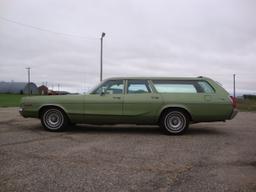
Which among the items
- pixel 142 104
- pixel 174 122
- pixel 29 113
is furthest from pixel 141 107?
pixel 29 113

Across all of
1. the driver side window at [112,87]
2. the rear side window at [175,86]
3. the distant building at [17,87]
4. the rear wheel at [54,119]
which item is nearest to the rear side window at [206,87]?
the rear side window at [175,86]

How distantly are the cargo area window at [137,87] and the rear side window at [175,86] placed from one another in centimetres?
23

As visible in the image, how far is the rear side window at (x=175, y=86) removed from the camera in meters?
9.85

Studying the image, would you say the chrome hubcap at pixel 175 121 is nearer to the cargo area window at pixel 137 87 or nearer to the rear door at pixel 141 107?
the rear door at pixel 141 107

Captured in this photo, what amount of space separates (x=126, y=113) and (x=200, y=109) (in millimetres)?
1798

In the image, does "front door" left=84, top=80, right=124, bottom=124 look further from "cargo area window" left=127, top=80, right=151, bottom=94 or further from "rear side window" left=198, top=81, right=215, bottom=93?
"rear side window" left=198, top=81, right=215, bottom=93

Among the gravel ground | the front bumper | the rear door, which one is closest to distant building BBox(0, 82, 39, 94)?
the front bumper

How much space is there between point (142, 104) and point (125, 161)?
3699 mm

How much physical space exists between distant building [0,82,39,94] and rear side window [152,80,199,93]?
262 ft

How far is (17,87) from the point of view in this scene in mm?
89688

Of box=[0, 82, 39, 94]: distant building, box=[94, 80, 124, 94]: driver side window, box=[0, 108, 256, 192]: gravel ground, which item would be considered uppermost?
box=[0, 82, 39, 94]: distant building

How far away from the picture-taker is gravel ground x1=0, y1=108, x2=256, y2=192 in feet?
15.8

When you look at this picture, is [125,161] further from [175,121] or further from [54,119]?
[54,119]

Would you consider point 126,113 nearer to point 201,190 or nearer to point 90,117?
point 90,117
